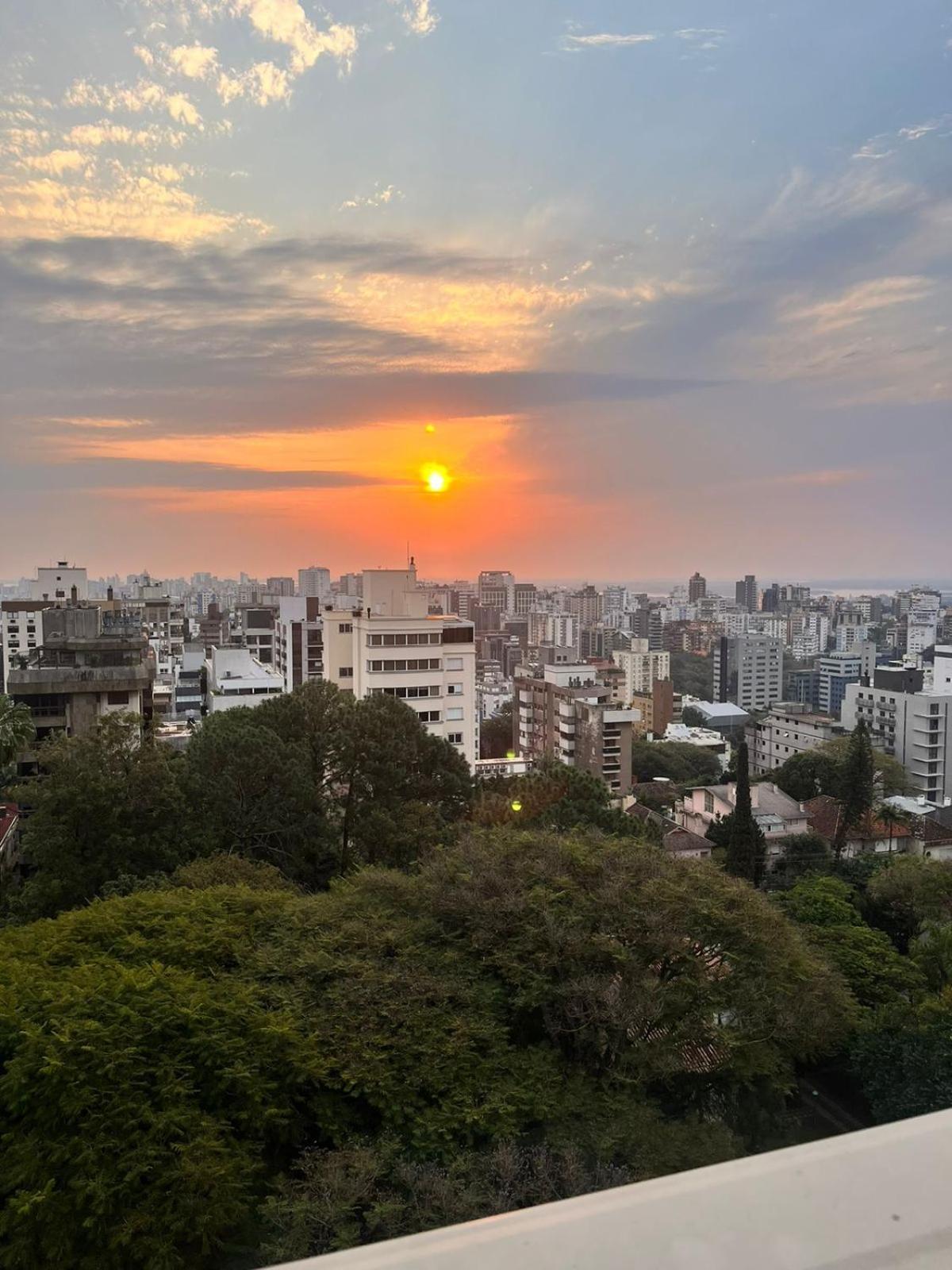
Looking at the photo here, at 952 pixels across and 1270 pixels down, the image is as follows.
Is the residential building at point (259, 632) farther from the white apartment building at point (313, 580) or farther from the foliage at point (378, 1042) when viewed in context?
the foliage at point (378, 1042)

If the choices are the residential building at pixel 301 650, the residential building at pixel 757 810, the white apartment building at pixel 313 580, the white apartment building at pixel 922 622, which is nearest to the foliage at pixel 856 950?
the residential building at pixel 757 810

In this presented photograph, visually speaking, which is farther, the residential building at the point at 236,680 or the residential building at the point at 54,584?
the residential building at the point at 54,584

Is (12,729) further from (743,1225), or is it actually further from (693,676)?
(693,676)

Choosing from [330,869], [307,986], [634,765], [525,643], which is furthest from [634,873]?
[525,643]

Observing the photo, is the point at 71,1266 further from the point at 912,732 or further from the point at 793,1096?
the point at 912,732

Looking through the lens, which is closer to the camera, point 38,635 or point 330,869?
point 330,869

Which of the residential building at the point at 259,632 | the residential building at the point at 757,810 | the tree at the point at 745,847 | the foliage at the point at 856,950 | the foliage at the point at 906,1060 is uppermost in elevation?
the residential building at the point at 259,632
